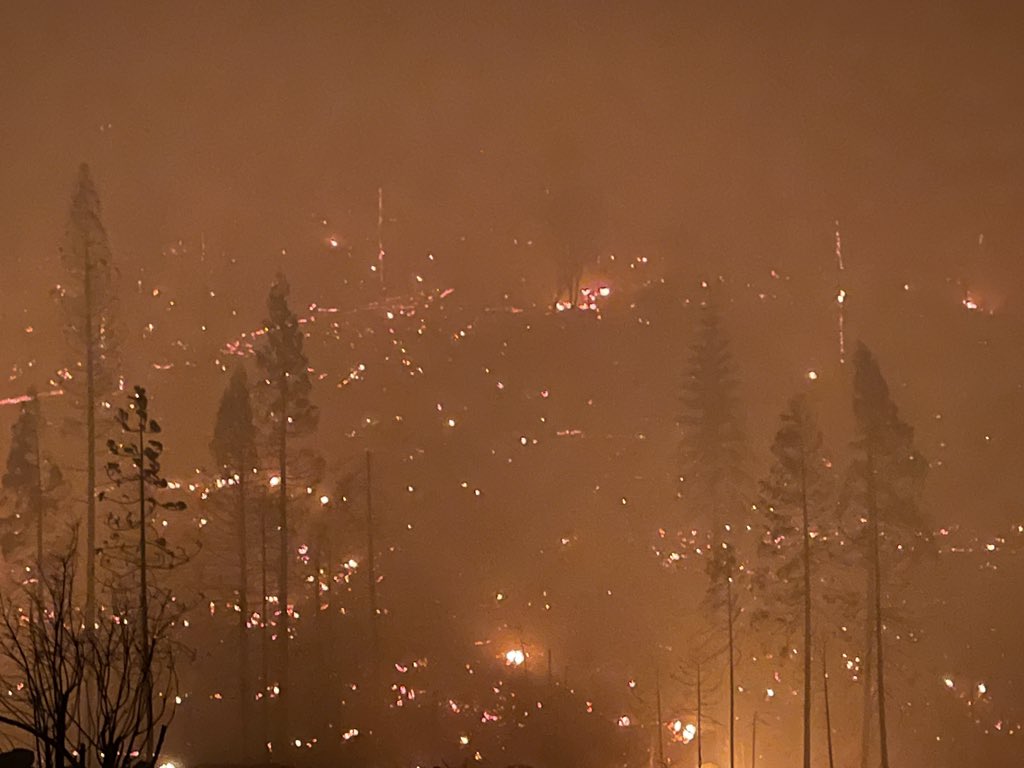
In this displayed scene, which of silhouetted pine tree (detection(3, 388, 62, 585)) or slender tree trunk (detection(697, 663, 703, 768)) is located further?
silhouetted pine tree (detection(3, 388, 62, 585))

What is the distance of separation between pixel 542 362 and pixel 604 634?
75.9 ft

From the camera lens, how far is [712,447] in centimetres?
4472

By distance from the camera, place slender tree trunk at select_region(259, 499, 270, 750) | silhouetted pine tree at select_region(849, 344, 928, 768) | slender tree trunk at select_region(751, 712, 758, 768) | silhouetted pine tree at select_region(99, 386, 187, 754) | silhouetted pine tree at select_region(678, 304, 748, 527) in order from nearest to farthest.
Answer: silhouetted pine tree at select_region(99, 386, 187, 754)
silhouetted pine tree at select_region(849, 344, 928, 768)
slender tree trunk at select_region(259, 499, 270, 750)
slender tree trunk at select_region(751, 712, 758, 768)
silhouetted pine tree at select_region(678, 304, 748, 527)

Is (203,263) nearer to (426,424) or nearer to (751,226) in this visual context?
(426,424)

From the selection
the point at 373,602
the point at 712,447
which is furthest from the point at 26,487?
the point at 712,447

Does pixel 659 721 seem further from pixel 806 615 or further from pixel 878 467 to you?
pixel 878 467

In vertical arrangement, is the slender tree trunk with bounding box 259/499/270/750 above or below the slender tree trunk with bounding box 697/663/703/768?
above

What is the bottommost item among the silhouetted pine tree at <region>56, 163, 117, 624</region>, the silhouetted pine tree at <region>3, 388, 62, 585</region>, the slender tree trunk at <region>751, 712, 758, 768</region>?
the slender tree trunk at <region>751, 712, 758, 768</region>

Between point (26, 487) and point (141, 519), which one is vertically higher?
point (26, 487)

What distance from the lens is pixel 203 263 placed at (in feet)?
235

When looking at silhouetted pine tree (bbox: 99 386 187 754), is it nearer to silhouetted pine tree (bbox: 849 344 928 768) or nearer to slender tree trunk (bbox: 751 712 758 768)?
slender tree trunk (bbox: 751 712 758 768)

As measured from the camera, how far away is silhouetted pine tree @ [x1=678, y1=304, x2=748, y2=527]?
44.5 m

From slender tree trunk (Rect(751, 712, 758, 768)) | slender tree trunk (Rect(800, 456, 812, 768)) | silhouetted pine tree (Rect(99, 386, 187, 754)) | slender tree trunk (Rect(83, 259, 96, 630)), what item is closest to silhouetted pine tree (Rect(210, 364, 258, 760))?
silhouetted pine tree (Rect(99, 386, 187, 754))

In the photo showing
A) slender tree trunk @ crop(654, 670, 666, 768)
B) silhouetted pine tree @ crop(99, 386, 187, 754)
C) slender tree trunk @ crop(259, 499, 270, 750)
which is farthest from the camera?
slender tree trunk @ crop(654, 670, 666, 768)
